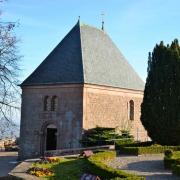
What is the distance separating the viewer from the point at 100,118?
125 ft

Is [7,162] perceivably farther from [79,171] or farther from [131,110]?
[79,171]

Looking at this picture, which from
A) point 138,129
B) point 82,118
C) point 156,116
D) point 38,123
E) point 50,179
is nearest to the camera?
point 50,179

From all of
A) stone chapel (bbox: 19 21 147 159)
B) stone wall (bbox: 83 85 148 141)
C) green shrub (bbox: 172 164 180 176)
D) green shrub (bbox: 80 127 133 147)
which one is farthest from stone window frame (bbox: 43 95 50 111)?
green shrub (bbox: 172 164 180 176)

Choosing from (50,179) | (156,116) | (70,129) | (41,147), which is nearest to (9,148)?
(41,147)

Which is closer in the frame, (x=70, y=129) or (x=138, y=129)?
(x=70, y=129)

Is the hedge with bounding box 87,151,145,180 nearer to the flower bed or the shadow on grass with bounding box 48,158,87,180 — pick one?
the shadow on grass with bounding box 48,158,87,180

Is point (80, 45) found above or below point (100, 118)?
above

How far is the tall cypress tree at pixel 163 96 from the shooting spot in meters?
31.5

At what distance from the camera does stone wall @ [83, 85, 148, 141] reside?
36844 millimetres

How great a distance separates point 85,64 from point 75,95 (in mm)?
2831

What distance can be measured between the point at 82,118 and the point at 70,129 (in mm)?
1419

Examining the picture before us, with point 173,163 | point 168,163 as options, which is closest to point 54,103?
point 168,163

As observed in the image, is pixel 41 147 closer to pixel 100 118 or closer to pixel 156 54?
pixel 100 118

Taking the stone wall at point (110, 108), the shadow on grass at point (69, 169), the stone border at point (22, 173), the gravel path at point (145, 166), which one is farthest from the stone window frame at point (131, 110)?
the stone border at point (22, 173)
